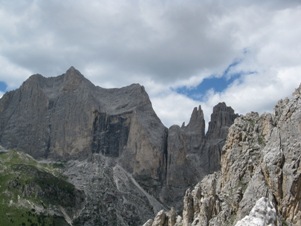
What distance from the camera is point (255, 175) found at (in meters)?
76.4

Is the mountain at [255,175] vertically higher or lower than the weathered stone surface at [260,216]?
higher

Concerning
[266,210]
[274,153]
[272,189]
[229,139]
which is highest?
[229,139]

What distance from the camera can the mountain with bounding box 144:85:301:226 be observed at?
227ft

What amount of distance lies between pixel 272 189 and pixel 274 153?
19.5 ft

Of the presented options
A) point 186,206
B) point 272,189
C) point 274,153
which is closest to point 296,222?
point 272,189

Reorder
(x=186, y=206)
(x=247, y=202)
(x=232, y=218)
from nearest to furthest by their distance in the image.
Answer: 1. (x=247, y=202)
2. (x=232, y=218)
3. (x=186, y=206)

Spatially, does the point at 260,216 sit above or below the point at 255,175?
below

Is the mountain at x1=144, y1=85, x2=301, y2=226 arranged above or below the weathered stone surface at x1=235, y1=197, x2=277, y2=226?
above

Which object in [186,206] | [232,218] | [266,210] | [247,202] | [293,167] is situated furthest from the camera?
[186,206]

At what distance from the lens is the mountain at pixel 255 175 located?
227 feet

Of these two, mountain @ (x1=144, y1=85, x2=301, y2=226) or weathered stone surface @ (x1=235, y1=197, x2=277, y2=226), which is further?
mountain @ (x1=144, y1=85, x2=301, y2=226)

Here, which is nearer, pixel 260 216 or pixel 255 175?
pixel 260 216

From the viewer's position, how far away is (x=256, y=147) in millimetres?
92625

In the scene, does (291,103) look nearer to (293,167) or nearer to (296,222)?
(293,167)
